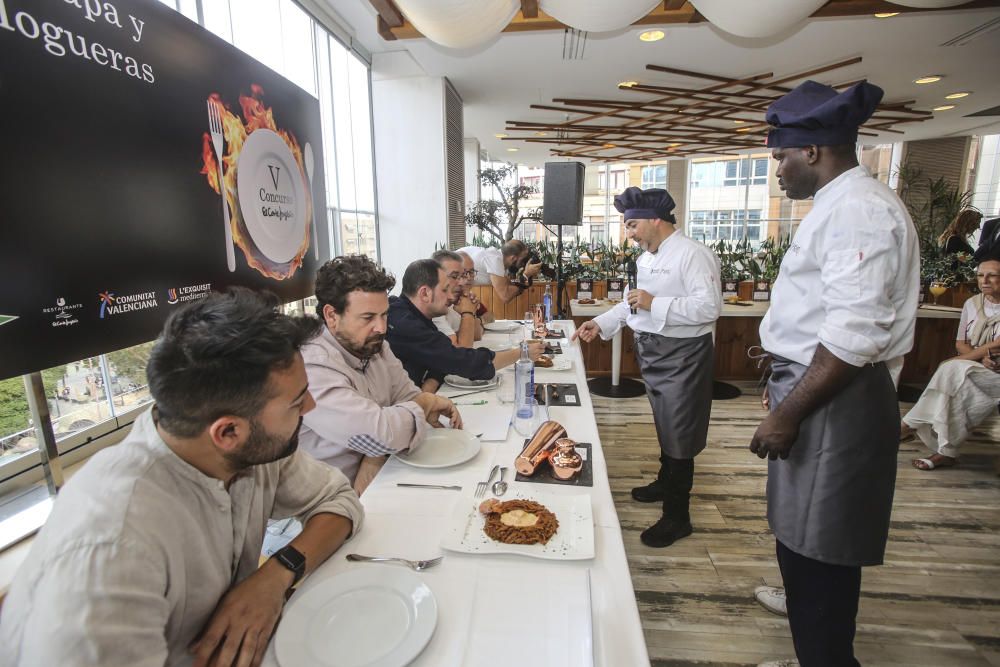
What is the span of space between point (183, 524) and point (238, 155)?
2051 mm

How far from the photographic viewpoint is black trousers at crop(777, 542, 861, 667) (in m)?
1.42

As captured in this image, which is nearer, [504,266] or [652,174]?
[504,266]

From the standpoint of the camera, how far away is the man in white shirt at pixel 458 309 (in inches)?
108

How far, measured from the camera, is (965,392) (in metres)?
3.21

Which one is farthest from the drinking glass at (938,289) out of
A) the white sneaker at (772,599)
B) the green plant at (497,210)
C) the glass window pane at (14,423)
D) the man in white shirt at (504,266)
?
the glass window pane at (14,423)

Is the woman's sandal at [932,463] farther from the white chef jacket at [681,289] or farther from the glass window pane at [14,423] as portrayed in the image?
the glass window pane at [14,423]

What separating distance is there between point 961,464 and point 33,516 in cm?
495

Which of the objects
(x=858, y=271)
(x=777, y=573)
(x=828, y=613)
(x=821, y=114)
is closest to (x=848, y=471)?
(x=828, y=613)

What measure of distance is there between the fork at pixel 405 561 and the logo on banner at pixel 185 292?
51.6 inches

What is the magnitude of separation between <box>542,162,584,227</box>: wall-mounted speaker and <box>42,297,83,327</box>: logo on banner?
332 centimetres

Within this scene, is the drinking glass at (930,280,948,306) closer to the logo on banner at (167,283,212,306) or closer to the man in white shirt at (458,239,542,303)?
the man in white shirt at (458,239,542,303)

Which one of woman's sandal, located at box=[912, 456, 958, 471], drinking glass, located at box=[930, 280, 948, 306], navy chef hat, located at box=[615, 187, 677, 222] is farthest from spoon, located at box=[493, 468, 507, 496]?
drinking glass, located at box=[930, 280, 948, 306]

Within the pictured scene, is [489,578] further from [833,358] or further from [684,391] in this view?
[684,391]

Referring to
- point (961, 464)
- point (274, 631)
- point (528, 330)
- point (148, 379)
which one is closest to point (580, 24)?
point (528, 330)
